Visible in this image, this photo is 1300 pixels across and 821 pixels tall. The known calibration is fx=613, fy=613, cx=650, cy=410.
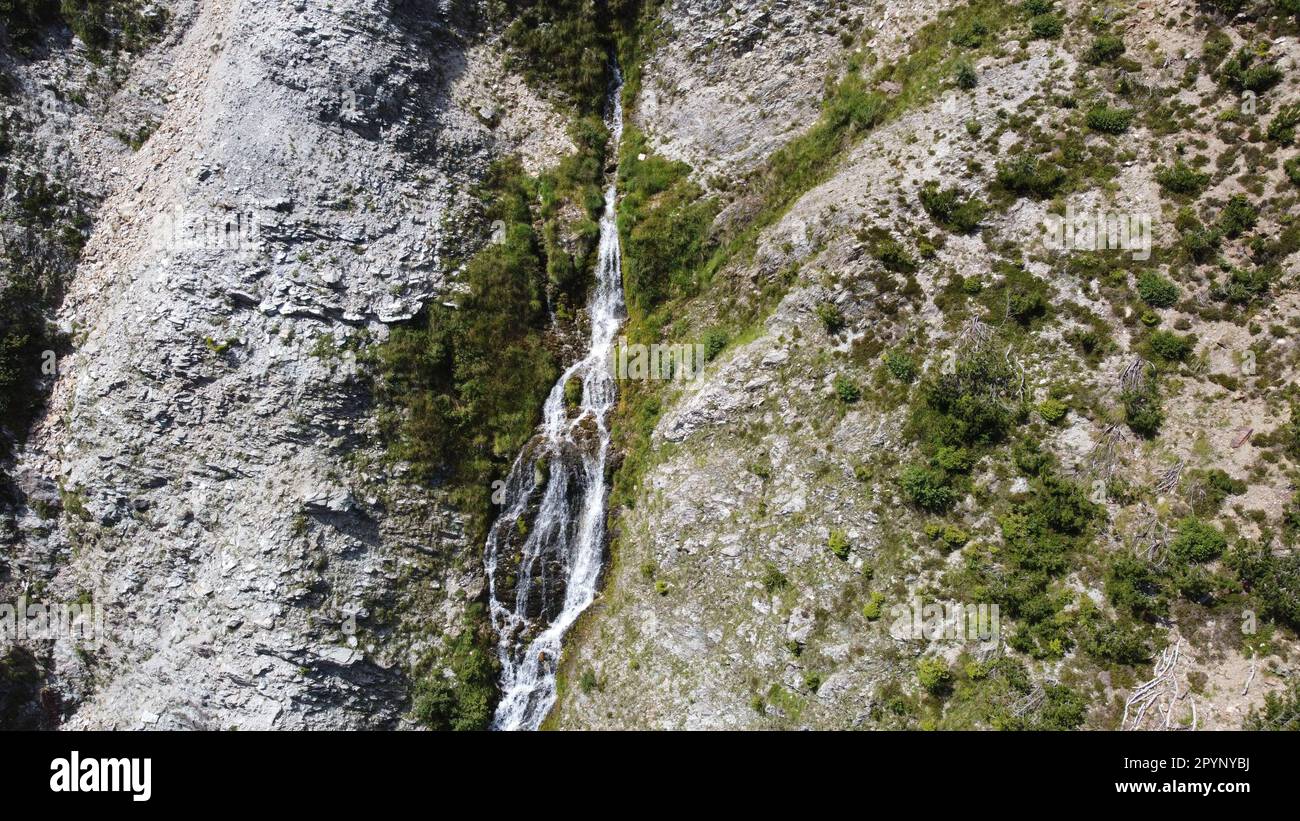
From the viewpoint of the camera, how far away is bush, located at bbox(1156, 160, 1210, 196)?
955 inches

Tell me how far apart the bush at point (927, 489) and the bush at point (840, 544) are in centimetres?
302

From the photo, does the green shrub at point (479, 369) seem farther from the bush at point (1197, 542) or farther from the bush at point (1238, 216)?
the bush at point (1238, 216)

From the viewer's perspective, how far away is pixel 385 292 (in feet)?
104

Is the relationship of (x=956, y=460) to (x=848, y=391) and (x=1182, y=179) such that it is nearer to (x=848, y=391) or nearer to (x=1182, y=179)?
(x=848, y=391)

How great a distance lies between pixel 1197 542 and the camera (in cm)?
2052

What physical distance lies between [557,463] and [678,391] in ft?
24.7

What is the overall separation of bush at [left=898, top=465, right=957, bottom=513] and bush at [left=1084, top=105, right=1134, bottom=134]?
54.5ft

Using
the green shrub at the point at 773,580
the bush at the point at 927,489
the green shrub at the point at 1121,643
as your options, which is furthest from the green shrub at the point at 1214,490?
the green shrub at the point at 773,580

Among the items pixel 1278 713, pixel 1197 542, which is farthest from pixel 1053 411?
pixel 1278 713

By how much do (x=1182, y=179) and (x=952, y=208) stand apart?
8.21 m

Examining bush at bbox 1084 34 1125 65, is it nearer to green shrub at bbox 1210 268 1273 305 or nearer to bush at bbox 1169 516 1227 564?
green shrub at bbox 1210 268 1273 305

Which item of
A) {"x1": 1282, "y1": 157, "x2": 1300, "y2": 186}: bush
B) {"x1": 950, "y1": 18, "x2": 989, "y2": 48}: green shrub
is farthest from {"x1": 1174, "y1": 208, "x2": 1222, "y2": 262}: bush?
{"x1": 950, "y1": 18, "x2": 989, "y2": 48}: green shrub

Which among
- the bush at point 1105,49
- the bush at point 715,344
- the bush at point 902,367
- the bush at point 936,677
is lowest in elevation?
the bush at point 936,677

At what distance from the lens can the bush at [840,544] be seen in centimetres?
2542
